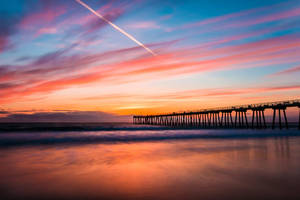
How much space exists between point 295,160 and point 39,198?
9.27 metres

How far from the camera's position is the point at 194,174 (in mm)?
6961

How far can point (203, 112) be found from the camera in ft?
161

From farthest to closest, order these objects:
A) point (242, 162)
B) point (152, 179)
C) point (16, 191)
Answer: point (242, 162) → point (152, 179) → point (16, 191)

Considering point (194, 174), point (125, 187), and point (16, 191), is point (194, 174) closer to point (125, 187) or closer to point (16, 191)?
point (125, 187)

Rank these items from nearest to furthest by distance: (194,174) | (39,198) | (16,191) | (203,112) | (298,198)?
(298,198) → (39,198) → (16,191) → (194,174) → (203,112)

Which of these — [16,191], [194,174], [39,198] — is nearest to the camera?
[39,198]

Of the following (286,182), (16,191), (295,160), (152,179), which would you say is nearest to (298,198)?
(286,182)

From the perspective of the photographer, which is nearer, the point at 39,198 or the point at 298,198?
the point at 298,198

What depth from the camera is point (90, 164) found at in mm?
8820

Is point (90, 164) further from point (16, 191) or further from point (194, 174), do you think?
point (194, 174)

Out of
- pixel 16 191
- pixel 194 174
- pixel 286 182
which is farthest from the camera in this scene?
pixel 194 174

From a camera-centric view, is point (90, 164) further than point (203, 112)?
No

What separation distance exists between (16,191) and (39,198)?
1.02m

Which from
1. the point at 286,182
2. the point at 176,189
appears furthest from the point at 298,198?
the point at 176,189
